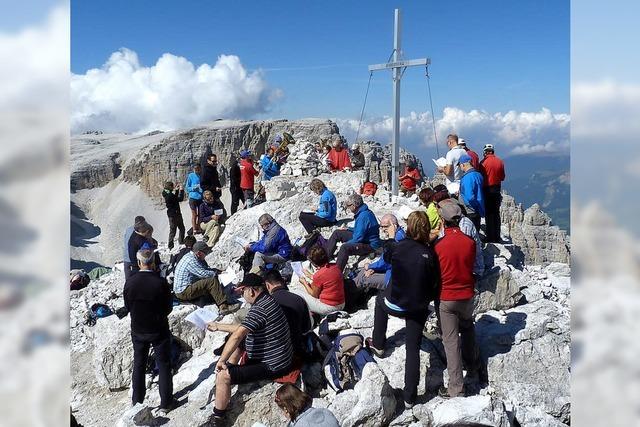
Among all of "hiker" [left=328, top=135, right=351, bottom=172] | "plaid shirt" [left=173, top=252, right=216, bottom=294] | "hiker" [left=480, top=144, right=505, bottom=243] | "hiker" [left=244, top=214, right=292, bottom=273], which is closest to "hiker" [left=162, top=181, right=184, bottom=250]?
"hiker" [left=244, top=214, right=292, bottom=273]

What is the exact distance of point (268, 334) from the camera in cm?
492

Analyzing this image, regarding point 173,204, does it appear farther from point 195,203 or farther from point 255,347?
point 255,347

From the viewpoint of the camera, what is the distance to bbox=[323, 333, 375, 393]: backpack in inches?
203

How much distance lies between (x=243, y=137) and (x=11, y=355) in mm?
66416

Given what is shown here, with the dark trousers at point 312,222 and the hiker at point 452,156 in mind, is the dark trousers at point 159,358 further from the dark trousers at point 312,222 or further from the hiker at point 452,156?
the hiker at point 452,156

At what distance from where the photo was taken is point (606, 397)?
179 centimetres

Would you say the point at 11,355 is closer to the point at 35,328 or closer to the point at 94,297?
the point at 35,328

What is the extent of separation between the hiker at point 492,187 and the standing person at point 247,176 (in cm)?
674

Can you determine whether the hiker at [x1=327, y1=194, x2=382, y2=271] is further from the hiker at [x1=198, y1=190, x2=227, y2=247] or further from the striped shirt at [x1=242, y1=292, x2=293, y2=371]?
the hiker at [x1=198, y1=190, x2=227, y2=247]

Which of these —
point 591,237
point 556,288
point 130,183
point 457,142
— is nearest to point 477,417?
point 591,237

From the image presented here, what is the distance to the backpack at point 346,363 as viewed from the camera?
17.0 ft

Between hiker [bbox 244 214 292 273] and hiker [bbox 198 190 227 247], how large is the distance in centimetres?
380

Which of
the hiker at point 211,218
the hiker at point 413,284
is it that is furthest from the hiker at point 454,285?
the hiker at point 211,218

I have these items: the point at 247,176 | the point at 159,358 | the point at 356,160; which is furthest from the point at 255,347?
the point at 356,160
